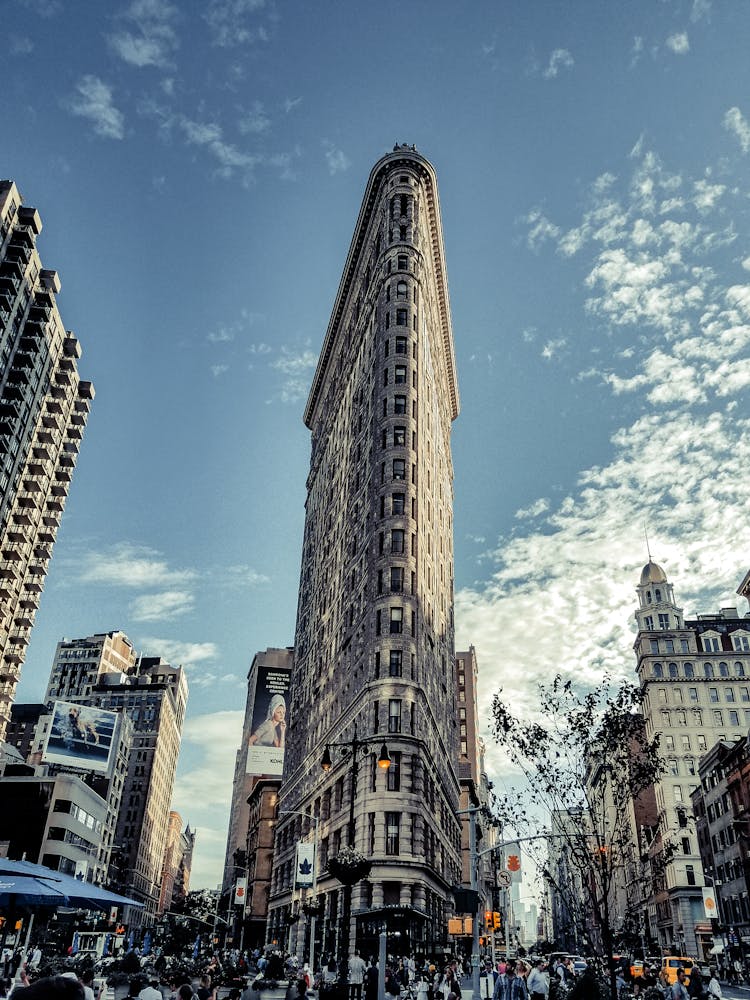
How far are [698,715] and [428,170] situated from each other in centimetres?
8171

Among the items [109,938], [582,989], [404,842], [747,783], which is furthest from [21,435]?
[582,989]

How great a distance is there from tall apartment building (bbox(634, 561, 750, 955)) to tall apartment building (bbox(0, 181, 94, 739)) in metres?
81.9

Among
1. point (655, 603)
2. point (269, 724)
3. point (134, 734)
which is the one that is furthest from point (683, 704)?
point (134, 734)

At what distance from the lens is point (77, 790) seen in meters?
98.1

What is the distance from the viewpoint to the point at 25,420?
93.7 meters

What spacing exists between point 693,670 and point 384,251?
74.9 meters

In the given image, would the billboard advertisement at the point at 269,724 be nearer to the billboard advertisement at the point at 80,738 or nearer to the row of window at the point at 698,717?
the billboard advertisement at the point at 80,738

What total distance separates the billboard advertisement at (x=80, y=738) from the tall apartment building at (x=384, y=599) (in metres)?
30.5

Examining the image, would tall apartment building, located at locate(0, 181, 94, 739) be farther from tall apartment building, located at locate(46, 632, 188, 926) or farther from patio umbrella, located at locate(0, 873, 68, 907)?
patio umbrella, located at locate(0, 873, 68, 907)

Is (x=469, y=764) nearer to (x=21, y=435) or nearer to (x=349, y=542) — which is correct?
(x=349, y=542)

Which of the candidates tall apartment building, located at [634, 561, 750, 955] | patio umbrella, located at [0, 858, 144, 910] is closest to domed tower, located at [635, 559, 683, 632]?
tall apartment building, located at [634, 561, 750, 955]

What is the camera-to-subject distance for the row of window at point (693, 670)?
112375mm

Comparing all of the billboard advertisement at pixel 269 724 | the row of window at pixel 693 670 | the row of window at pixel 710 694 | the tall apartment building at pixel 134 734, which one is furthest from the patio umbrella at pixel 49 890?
the tall apartment building at pixel 134 734

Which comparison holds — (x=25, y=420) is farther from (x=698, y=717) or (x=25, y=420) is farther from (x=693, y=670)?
(x=698, y=717)
